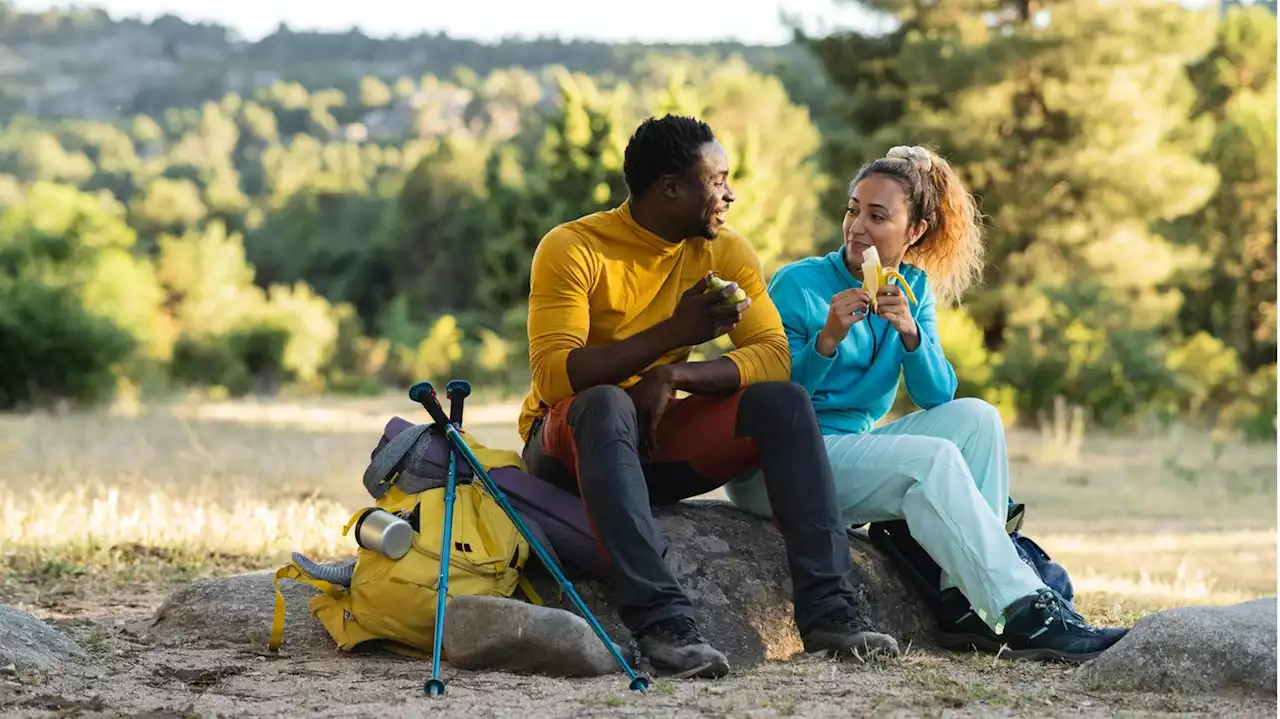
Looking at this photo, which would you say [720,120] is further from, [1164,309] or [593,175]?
[1164,309]

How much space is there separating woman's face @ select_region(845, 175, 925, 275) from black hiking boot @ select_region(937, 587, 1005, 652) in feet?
3.43

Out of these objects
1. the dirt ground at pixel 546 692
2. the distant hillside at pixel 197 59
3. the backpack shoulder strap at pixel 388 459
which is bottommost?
the dirt ground at pixel 546 692

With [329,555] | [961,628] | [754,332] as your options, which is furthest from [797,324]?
[329,555]

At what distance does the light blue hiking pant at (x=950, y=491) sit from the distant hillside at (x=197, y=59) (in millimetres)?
79642

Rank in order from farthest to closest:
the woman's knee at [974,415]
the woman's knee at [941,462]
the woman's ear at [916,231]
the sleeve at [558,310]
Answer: the woman's ear at [916,231] → the woman's knee at [974,415] → the woman's knee at [941,462] → the sleeve at [558,310]

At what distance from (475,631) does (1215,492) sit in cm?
914

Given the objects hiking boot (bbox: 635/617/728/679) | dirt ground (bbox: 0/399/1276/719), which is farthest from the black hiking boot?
hiking boot (bbox: 635/617/728/679)

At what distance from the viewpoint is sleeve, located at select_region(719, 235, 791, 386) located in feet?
13.9

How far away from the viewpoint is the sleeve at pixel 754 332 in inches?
167

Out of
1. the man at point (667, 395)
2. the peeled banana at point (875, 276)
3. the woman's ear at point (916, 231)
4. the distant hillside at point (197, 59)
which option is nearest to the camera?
the man at point (667, 395)

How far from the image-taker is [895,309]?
4.32 meters

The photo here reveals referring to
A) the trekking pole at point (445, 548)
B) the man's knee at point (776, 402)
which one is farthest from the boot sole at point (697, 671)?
the man's knee at point (776, 402)

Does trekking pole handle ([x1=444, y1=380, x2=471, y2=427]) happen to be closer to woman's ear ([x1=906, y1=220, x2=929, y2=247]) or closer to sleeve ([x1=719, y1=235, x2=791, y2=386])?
sleeve ([x1=719, y1=235, x2=791, y2=386])

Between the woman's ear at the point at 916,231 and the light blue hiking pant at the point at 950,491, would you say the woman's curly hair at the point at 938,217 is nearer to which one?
the woman's ear at the point at 916,231
